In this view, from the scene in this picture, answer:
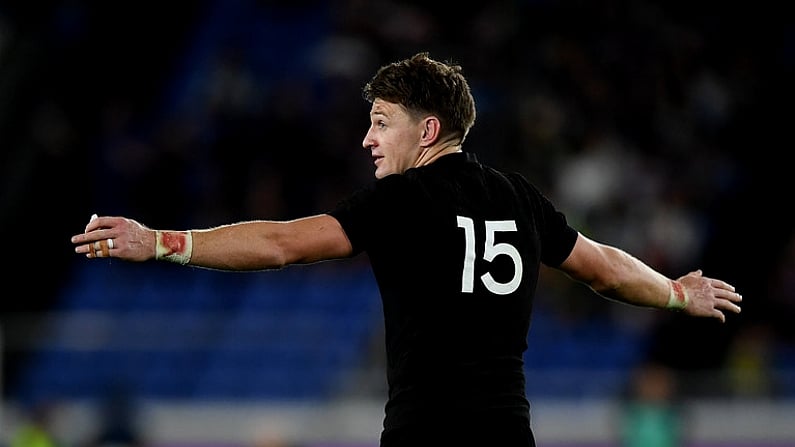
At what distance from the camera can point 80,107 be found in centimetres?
1673

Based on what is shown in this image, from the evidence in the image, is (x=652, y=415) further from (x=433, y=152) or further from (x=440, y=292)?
(x=440, y=292)

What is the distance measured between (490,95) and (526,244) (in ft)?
34.0

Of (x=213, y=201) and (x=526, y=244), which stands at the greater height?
(x=213, y=201)

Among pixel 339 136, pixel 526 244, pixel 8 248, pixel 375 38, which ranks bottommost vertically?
pixel 526 244

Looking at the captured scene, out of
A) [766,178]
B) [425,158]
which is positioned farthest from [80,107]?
[425,158]

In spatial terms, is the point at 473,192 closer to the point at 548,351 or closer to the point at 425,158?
the point at 425,158

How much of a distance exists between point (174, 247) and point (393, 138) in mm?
860

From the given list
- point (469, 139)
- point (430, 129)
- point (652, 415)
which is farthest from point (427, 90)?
point (469, 139)

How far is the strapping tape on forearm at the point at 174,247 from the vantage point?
4.87 m

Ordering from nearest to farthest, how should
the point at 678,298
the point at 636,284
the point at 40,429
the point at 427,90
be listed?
the point at 427,90 → the point at 636,284 → the point at 678,298 → the point at 40,429

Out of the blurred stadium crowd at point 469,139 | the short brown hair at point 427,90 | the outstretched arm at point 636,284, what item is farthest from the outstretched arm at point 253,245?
the blurred stadium crowd at point 469,139

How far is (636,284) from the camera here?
19.1ft

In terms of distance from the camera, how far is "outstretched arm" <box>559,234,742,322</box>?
5641 mm

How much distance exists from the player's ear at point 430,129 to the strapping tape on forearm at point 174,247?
2.89ft
